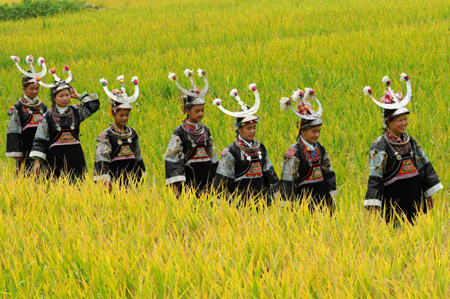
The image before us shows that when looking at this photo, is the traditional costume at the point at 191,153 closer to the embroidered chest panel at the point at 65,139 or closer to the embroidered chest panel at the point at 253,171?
the embroidered chest panel at the point at 253,171

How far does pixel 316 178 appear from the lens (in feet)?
14.0

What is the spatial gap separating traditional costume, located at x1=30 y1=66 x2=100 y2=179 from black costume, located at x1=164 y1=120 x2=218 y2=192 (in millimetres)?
1277

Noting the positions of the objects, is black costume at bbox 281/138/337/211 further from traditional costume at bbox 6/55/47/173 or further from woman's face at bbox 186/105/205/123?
traditional costume at bbox 6/55/47/173

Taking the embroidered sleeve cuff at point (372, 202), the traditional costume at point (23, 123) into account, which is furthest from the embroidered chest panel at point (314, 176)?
the traditional costume at point (23, 123)

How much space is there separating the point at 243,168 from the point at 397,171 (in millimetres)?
1235

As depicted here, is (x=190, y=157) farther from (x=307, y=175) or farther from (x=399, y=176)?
(x=399, y=176)

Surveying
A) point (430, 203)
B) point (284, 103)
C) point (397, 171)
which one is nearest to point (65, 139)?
point (284, 103)

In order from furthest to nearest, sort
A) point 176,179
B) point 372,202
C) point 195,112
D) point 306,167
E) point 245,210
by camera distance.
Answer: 1. point 195,112
2. point 176,179
3. point 306,167
4. point 372,202
5. point 245,210

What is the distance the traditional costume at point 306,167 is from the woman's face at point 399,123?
1.80 feet

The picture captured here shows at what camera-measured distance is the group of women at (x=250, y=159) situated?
404cm

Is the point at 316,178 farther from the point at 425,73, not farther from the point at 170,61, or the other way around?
the point at 170,61

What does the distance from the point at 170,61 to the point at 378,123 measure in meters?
5.65

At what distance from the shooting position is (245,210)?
3816 mm

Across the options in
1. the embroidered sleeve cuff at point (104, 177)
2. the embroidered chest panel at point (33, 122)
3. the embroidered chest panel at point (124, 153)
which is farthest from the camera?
the embroidered chest panel at point (33, 122)
